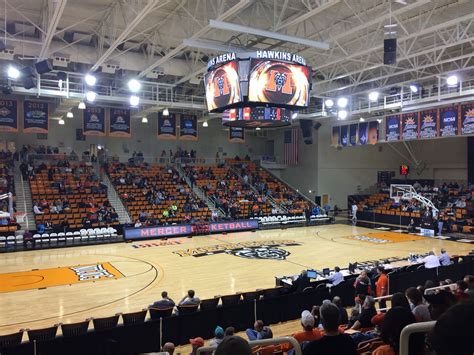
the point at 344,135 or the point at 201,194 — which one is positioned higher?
the point at 344,135

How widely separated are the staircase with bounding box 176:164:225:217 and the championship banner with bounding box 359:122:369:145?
10.1 metres

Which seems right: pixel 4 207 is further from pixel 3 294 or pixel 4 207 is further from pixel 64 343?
pixel 64 343

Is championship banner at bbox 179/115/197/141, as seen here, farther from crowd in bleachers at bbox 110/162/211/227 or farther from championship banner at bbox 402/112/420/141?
championship banner at bbox 402/112/420/141

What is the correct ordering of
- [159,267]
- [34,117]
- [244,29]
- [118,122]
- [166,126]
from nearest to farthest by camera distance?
[244,29], [159,267], [34,117], [118,122], [166,126]

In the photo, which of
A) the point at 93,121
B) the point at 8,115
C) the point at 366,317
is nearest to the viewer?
the point at 366,317

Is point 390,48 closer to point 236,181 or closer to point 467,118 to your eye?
point 467,118

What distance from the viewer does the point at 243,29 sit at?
36.7 ft

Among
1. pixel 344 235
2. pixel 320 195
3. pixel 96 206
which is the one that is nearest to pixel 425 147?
pixel 320 195

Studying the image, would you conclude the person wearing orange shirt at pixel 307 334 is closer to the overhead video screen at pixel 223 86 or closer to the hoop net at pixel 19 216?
the overhead video screen at pixel 223 86

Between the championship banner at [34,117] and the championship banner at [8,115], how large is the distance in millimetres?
460

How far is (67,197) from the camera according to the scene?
23.3m

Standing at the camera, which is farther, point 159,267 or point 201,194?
point 201,194

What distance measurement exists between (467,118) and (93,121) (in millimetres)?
18340

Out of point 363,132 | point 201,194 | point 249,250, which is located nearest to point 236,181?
point 201,194
